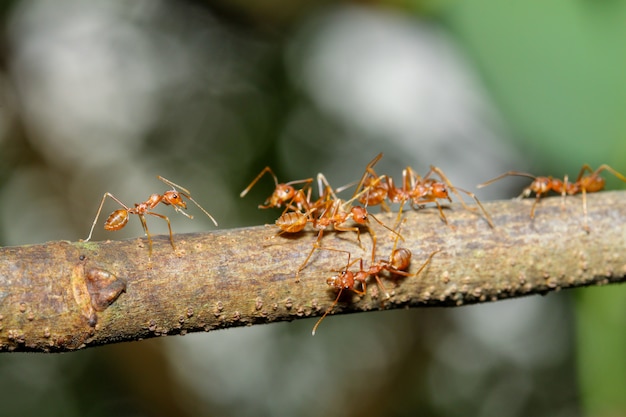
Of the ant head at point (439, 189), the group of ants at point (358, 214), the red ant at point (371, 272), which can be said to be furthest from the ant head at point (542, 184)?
the red ant at point (371, 272)

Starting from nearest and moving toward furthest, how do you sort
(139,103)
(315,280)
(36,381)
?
(315,280), (36,381), (139,103)

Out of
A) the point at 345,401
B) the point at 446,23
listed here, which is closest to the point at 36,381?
the point at 345,401

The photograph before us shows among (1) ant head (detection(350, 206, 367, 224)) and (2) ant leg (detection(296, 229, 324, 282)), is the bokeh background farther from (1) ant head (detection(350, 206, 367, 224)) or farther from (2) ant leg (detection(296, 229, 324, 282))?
(2) ant leg (detection(296, 229, 324, 282))

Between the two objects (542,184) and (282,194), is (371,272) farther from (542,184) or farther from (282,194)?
(542,184)

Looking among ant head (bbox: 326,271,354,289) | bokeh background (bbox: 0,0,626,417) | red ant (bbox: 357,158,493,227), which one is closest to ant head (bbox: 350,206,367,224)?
ant head (bbox: 326,271,354,289)

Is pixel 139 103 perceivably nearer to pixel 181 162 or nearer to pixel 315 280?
pixel 181 162

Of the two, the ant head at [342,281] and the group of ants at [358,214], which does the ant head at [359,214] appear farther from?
the ant head at [342,281]
